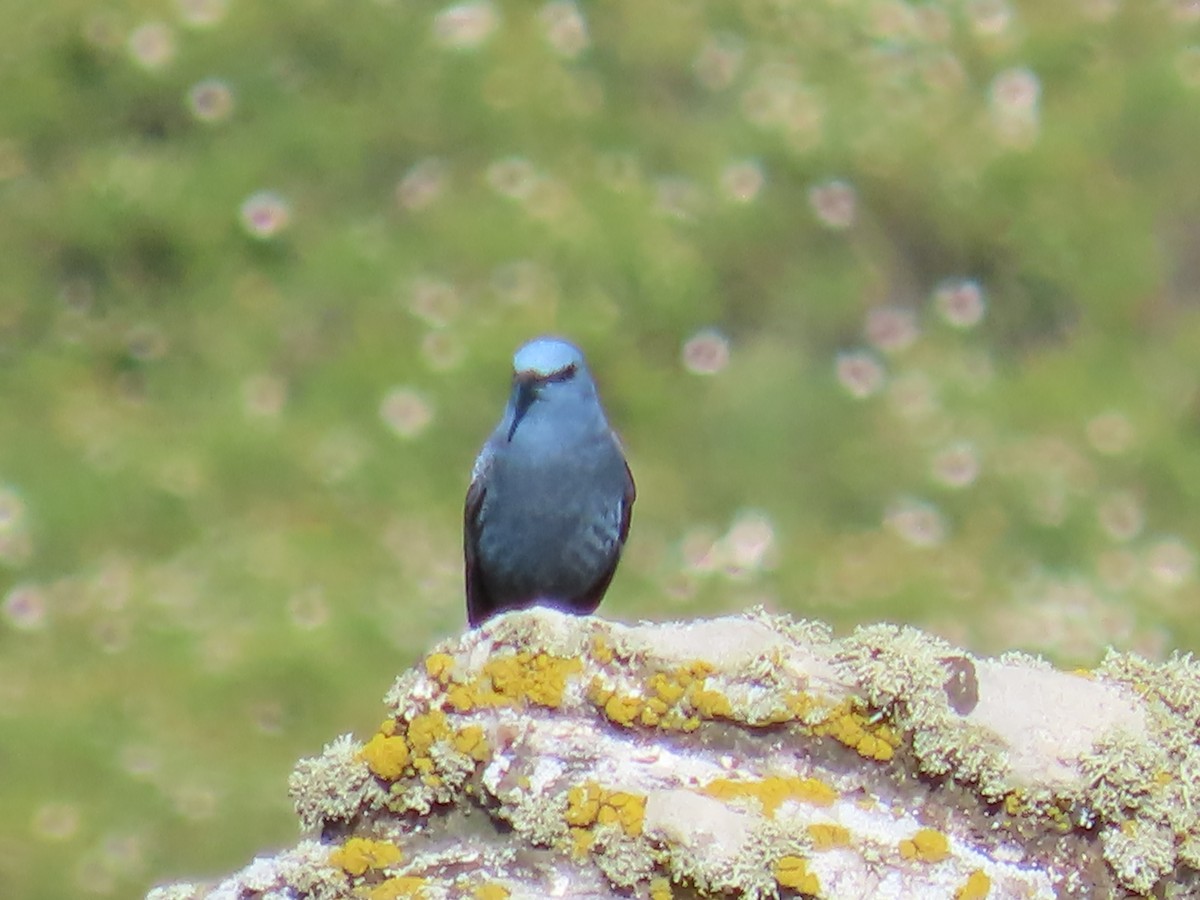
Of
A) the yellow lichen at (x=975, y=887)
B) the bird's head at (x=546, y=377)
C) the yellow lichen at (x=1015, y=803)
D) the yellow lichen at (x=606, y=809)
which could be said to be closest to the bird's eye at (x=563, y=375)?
the bird's head at (x=546, y=377)

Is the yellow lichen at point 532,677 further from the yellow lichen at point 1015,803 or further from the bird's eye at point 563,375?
the bird's eye at point 563,375

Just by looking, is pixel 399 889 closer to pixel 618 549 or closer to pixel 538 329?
pixel 618 549

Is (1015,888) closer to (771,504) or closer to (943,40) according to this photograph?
(771,504)

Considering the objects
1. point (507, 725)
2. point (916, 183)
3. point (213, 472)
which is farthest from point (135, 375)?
point (507, 725)

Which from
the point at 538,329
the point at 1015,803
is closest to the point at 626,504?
the point at 538,329

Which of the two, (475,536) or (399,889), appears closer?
(399,889)

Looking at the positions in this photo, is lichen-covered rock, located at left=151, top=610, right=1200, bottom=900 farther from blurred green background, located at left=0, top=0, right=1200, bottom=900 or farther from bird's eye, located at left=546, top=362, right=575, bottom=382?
blurred green background, located at left=0, top=0, right=1200, bottom=900
